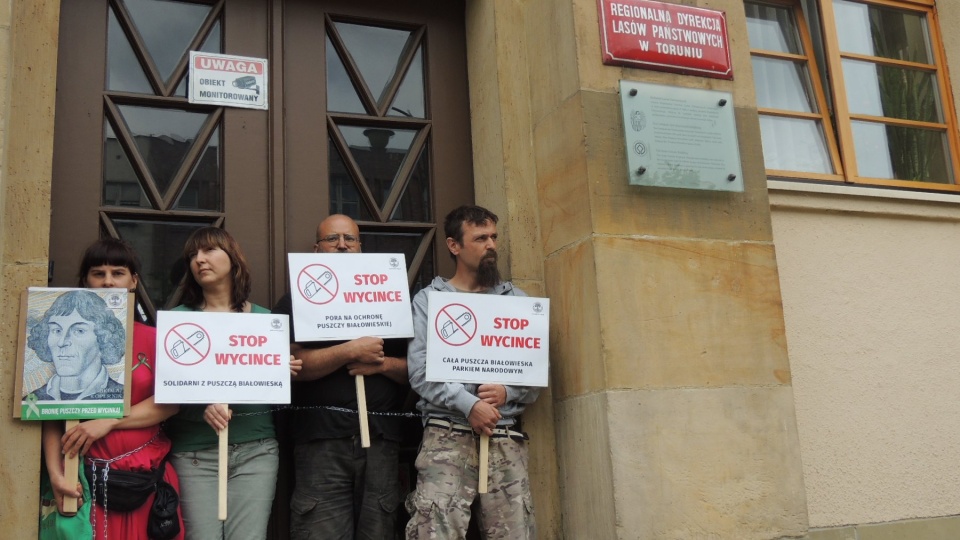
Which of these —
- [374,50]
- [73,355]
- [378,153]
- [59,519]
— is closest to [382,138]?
[378,153]

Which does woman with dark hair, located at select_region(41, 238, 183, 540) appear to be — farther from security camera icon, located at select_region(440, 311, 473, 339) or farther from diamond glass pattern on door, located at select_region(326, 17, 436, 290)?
diamond glass pattern on door, located at select_region(326, 17, 436, 290)

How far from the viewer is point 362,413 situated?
14.4 ft

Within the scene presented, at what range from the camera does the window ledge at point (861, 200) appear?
574 cm

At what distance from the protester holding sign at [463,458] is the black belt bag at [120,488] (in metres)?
1.15

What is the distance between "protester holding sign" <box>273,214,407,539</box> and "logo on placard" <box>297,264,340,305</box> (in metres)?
0.20

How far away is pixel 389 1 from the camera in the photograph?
5781mm

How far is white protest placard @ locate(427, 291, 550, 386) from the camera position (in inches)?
179

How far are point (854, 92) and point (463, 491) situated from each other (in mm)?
4030

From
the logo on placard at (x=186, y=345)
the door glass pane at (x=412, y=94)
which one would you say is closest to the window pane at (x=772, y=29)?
the door glass pane at (x=412, y=94)

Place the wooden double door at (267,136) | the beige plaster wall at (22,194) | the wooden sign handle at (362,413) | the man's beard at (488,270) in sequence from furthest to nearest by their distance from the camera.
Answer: the wooden double door at (267,136)
the man's beard at (488,270)
the wooden sign handle at (362,413)
the beige plaster wall at (22,194)

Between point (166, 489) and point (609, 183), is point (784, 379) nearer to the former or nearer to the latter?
point (609, 183)

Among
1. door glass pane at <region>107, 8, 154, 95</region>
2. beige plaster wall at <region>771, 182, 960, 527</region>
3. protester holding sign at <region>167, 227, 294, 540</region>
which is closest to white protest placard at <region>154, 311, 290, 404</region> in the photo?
protester holding sign at <region>167, 227, 294, 540</region>

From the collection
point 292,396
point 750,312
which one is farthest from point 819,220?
point 292,396

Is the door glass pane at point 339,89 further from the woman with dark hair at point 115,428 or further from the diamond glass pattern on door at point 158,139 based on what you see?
the woman with dark hair at point 115,428
